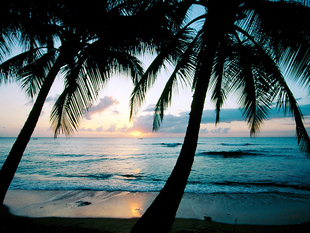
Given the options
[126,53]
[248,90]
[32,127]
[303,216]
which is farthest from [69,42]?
[303,216]

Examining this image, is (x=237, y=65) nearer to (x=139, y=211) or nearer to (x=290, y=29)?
(x=290, y=29)

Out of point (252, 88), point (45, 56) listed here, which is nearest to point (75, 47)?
point (45, 56)

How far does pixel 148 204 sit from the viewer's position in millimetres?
6117

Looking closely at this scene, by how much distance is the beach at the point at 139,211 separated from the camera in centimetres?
436

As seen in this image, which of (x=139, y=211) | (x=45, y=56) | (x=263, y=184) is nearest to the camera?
(x=45, y=56)

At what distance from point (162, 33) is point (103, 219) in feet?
15.9

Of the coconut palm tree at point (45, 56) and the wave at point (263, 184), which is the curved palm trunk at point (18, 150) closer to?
the coconut palm tree at point (45, 56)

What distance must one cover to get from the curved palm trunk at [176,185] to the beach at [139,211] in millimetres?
2083

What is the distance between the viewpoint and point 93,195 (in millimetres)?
7184

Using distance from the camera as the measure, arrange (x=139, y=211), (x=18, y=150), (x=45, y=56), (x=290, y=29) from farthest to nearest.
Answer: (x=139, y=211), (x=45, y=56), (x=18, y=150), (x=290, y=29)

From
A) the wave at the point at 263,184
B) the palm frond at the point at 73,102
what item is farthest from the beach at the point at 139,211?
the palm frond at the point at 73,102

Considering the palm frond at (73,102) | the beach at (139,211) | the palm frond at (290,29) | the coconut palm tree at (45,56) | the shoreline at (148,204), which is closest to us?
the palm frond at (290,29)

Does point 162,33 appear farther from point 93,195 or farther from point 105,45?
point 93,195

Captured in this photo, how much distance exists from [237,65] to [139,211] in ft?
16.3
